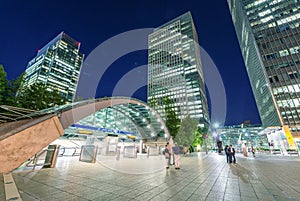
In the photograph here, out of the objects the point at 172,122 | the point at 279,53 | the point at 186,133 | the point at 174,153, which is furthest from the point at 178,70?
the point at 174,153

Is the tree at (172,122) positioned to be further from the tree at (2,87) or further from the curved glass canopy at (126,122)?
the tree at (2,87)

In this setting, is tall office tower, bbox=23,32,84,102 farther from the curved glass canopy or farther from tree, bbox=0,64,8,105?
tree, bbox=0,64,8,105

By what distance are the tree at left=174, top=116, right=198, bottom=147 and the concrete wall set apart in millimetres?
24256

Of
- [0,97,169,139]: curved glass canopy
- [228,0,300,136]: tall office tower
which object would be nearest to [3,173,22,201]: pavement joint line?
[0,97,169,139]: curved glass canopy

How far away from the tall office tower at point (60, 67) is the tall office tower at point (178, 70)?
227 feet

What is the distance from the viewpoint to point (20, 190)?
4.00 meters

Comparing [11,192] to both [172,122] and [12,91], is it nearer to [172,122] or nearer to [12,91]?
[12,91]

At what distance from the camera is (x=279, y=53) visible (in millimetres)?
41906

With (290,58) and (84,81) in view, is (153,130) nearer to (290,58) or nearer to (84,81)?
(290,58)

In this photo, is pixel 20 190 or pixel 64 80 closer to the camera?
pixel 20 190

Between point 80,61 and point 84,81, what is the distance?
20.3m

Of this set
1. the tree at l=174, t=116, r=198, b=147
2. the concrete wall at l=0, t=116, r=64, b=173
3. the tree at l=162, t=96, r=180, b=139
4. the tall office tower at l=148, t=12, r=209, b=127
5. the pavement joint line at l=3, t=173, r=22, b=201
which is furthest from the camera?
the tall office tower at l=148, t=12, r=209, b=127

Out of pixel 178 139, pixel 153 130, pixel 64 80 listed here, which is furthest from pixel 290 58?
pixel 64 80

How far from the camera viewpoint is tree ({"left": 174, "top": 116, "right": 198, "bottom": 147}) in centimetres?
2757
